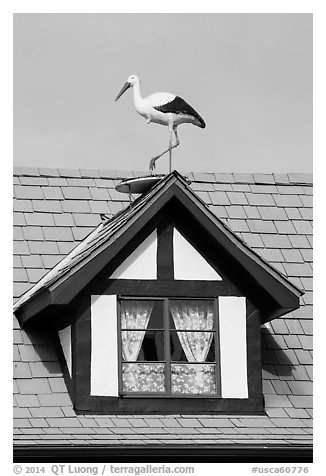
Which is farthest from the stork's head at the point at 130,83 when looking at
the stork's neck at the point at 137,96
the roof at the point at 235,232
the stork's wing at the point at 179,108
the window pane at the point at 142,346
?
the window pane at the point at 142,346

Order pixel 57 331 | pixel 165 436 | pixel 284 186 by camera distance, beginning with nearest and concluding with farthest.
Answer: pixel 165 436 < pixel 57 331 < pixel 284 186

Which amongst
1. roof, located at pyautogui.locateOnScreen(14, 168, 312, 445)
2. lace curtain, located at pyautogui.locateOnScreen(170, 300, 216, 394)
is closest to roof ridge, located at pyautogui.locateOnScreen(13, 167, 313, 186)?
roof, located at pyautogui.locateOnScreen(14, 168, 312, 445)

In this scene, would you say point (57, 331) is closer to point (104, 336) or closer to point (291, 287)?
point (104, 336)

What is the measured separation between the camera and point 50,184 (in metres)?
21.4

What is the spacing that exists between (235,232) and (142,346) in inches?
137

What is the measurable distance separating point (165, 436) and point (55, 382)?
154 centimetres

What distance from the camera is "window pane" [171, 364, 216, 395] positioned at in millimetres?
17750

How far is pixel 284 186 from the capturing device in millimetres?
22328

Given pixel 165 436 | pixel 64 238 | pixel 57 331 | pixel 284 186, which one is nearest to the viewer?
pixel 165 436

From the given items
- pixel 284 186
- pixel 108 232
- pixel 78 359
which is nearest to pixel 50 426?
pixel 78 359

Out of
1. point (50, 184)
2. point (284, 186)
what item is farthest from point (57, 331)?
point (284, 186)

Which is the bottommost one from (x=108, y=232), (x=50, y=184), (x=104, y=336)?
(x=104, y=336)

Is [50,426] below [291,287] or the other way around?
below

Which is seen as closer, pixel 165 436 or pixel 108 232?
pixel 165 436
